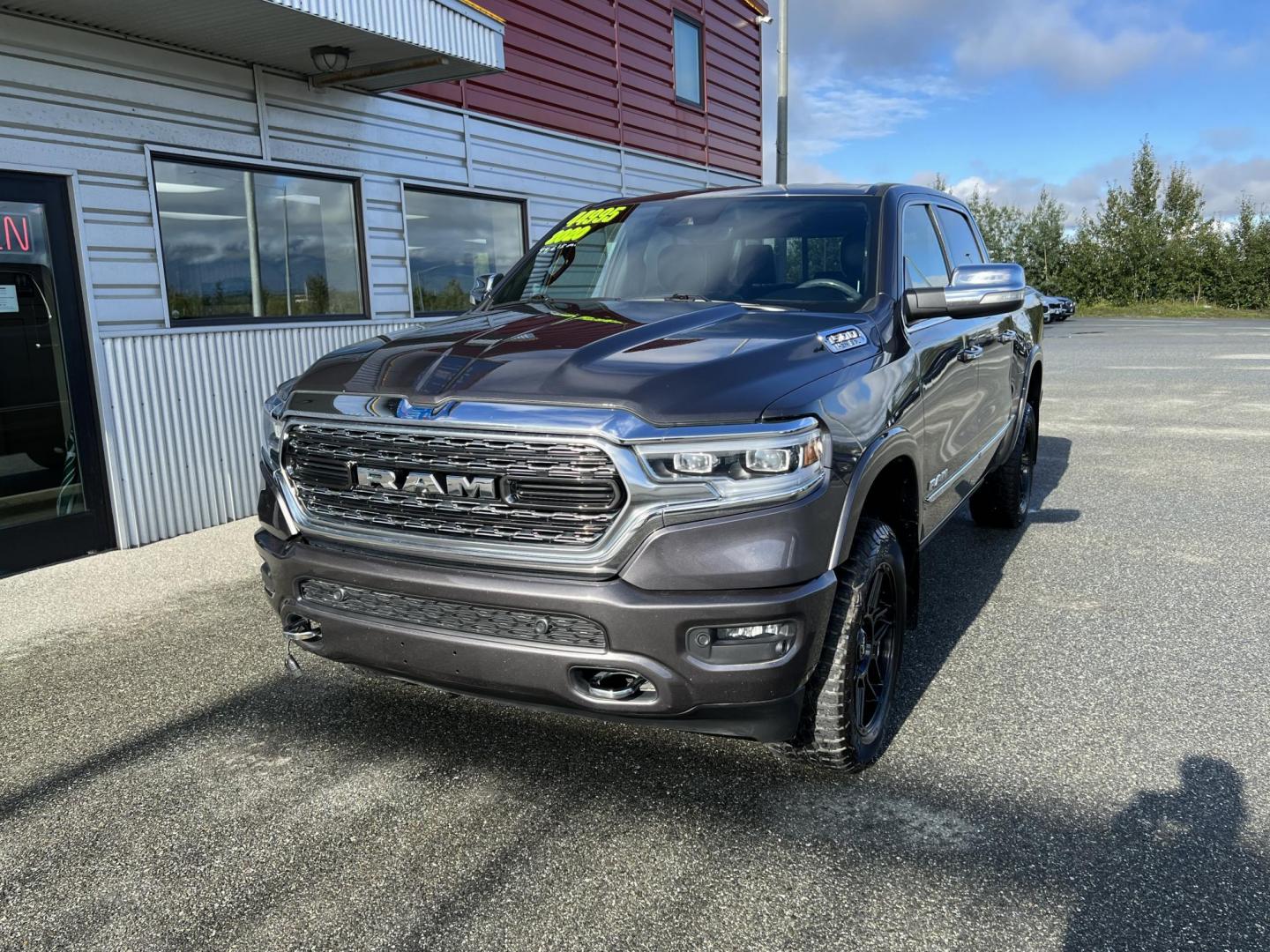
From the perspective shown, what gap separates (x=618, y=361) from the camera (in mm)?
2773

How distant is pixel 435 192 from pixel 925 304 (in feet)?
22.2

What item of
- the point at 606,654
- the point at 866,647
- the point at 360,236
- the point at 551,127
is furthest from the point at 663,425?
Answer: the point at 551,127

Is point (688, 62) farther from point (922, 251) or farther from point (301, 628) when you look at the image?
point (301, 628)

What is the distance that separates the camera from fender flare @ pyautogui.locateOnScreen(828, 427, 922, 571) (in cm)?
270

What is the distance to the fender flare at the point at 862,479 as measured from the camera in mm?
2695

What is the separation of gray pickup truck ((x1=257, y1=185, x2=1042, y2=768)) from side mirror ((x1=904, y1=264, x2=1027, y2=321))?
0.4 inches

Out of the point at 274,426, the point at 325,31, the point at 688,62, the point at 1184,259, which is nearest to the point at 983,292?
the point at 274,426

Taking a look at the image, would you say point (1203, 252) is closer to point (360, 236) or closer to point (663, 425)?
point (360, 236)

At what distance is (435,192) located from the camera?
30.7ft

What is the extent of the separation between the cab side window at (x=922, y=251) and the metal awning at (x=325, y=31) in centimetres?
381

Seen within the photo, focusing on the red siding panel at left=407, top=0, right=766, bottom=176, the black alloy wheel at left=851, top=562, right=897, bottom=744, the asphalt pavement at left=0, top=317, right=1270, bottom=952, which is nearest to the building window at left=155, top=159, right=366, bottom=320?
the red siding panel at left=407, top=0, right=766, bottom=176

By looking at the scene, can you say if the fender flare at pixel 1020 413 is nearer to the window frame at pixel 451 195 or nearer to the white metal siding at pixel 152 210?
the window frame at pixel 451 195

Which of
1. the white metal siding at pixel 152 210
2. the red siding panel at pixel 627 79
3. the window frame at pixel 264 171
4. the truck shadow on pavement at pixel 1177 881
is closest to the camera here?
the truck shadow on pavement at pixel 1177 881

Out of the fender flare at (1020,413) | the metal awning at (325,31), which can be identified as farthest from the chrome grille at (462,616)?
the metal awning at (325,31)
